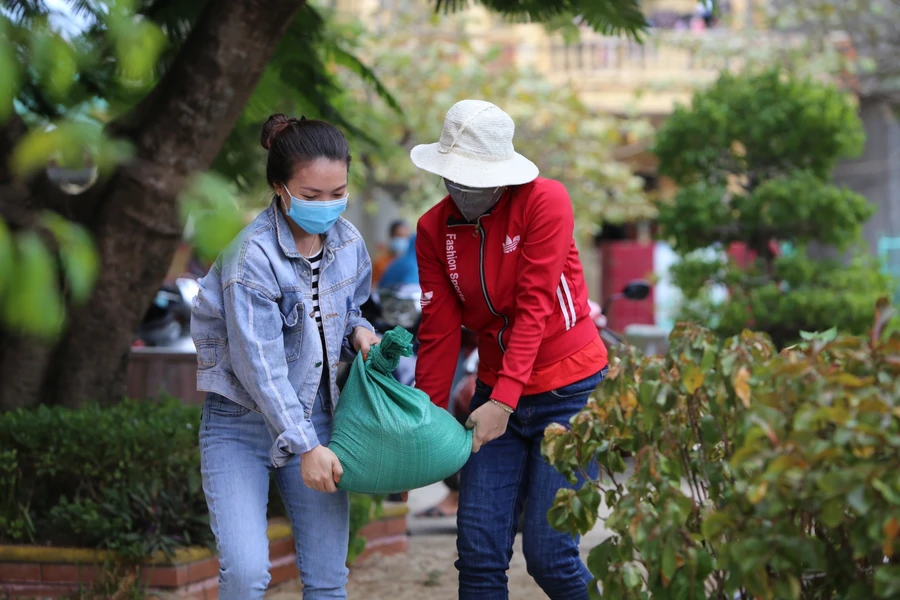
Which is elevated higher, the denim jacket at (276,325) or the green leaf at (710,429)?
the denim jacket at (276,325)

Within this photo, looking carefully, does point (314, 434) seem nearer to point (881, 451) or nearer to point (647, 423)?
point (647, 423)

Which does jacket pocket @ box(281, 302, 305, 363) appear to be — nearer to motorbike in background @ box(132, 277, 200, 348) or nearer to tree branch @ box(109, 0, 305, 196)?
tree branch @ box(109, 0, 305, 196)

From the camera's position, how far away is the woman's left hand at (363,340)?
3103mm

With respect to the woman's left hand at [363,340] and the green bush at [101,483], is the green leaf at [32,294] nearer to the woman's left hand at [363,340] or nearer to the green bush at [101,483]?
the woman's left hand at [363,340]

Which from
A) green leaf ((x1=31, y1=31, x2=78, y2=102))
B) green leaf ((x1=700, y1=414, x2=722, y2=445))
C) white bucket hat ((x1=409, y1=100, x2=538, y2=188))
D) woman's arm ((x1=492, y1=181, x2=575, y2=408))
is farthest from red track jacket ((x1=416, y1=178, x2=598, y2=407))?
green leaf ((x1=31, y1=31, x2=78, y2=102))

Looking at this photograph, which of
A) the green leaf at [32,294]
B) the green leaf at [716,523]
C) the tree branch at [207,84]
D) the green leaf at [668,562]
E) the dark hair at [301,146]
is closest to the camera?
the green leaf at [32,294]

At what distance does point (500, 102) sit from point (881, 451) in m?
16.0

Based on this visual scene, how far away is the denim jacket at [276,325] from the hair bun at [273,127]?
0.67 feet

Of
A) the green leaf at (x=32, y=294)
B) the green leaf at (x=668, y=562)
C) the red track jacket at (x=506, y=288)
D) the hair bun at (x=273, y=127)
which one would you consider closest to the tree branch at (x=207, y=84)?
the hair bun at (x=273, y=127)

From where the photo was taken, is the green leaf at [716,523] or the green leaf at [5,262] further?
the green leaf at [716,523]

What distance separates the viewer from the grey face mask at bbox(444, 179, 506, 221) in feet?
10.4

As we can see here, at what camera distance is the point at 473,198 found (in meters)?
3.19

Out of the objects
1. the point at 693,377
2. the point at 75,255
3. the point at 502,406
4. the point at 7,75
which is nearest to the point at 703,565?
the point at 693,377

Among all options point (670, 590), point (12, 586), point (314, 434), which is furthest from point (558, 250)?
point (12, 586)
